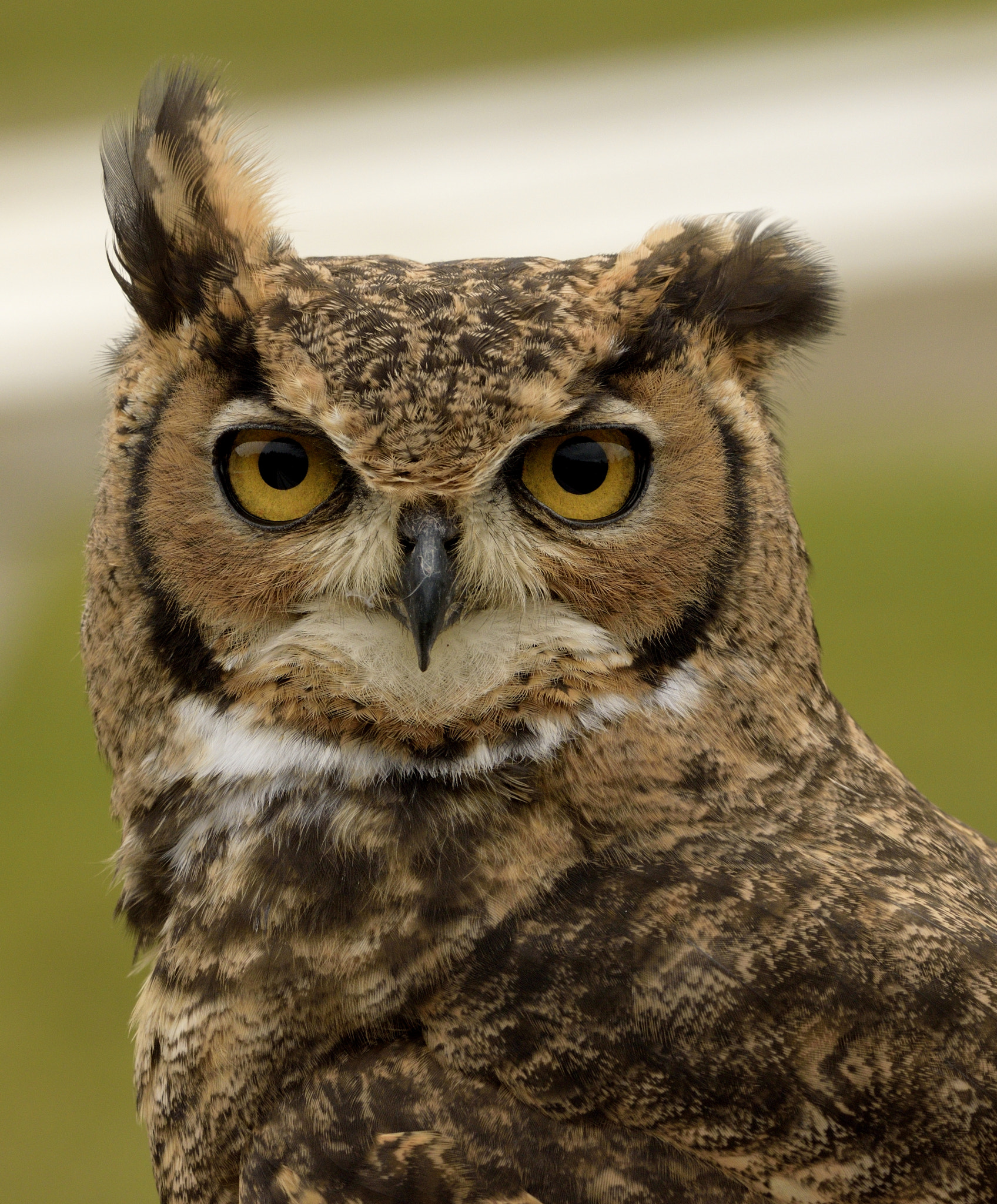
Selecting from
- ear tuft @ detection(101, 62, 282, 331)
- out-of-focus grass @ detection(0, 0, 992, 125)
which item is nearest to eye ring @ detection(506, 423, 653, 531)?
ear tuft @ detection(101, 62, 282, 331)

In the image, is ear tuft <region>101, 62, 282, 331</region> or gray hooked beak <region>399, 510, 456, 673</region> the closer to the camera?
gray hooked beak <region>399, 510, 456, 673</region>

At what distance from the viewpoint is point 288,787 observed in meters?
1.19

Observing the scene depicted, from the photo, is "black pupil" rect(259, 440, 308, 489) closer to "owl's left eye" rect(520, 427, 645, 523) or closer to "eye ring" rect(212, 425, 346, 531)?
"eye ring" rect(212, 425, 346, 531)

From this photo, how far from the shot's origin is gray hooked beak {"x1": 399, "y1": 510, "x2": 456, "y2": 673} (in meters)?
1.09

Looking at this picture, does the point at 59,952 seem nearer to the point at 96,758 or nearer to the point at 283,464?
the point at 96,758

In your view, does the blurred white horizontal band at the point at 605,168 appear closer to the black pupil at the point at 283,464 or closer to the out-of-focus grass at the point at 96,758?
the out-of-focus grass at the point at 96,758

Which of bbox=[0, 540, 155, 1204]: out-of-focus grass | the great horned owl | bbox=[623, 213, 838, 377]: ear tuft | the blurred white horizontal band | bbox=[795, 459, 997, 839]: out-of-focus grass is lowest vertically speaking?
bbox=[0, 540, 155, 1204]: out-of-focus grass

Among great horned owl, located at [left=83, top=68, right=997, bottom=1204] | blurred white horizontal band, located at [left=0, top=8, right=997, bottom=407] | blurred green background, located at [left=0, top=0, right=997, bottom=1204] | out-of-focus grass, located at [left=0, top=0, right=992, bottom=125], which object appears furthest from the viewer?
out-of-focus grass, located at [left=0, top=0, right=992, bottom=125]

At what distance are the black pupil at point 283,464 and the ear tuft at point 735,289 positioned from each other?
27 cm

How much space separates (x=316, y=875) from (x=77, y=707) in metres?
3.35

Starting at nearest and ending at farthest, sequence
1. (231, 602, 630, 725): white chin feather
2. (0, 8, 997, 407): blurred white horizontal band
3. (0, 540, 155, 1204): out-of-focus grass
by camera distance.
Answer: (231, 602, 630, 725): white chin feather → (0, 540, 155, 1204): out-of-focus grass → (0, 8, 997, 407): blurred white horizontal band

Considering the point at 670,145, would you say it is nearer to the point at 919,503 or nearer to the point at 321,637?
the point at 919,503

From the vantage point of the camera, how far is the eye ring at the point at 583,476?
3.66 ft

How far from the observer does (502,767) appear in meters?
1.17
